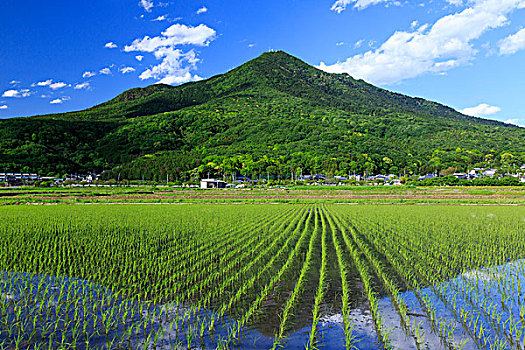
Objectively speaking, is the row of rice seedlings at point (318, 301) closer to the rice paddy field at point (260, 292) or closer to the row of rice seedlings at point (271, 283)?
the rice paddy field at point (260, 292)

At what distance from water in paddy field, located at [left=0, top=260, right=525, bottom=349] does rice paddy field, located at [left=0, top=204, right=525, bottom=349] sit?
0.02 meters

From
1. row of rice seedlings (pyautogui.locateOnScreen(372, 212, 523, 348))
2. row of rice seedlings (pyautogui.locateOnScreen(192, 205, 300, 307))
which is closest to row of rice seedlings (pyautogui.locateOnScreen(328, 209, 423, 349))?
row of rice seedlings (pyautogui.locateOnScreen(372, 212, 523, 348))

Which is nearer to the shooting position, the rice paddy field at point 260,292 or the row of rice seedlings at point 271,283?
the rice paddy field at point 260,292

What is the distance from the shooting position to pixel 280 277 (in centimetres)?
586

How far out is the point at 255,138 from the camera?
Answer: 95.9 metres

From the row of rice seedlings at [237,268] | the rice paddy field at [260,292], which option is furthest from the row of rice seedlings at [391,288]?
the row of rice seedlings at [237,268]

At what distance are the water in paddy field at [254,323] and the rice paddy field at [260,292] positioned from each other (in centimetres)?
2

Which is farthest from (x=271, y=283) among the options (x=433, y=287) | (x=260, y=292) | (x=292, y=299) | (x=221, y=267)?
(x=433, y=287)

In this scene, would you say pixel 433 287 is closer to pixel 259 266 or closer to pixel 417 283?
pixel 417 283

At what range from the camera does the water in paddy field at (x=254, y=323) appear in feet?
11.5

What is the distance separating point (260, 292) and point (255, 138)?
301 feet

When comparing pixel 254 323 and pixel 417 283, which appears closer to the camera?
pixel 254 323

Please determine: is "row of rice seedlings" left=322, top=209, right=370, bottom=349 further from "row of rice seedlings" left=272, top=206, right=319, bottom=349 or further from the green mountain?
the green mountain

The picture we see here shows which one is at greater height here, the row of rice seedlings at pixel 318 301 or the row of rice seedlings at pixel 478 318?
the row of rice seedlings at pixel 318 301
